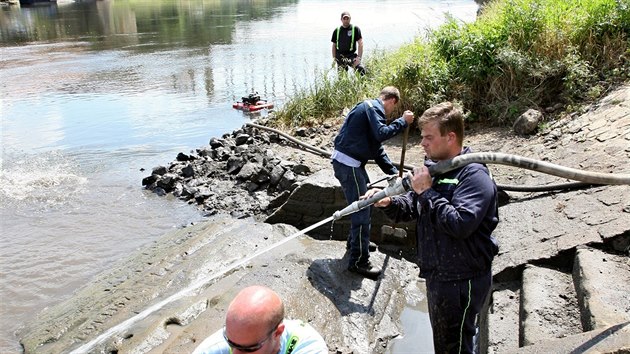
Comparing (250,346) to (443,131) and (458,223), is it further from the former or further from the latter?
(443,131)

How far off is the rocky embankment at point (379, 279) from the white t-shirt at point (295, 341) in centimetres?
176

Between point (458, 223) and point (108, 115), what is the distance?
13259 mm

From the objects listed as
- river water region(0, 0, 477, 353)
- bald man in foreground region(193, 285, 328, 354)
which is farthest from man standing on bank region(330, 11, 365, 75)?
bald man in foreground region(193, 285, 328, 354)

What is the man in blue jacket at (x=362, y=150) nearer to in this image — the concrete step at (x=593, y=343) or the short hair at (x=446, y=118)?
the short hair at (x=446, y=118)

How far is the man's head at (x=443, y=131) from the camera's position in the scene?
128 inches

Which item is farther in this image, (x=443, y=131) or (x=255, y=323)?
(x=443, y=131)

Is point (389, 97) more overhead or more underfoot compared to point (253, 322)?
more overhead

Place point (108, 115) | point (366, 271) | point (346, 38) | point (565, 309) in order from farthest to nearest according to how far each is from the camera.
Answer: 1. point (108, 115)
2. point (346, 38)
3. point (366, 271)
4. point (565, 309)

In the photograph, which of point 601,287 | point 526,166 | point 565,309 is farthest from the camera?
point 565,309

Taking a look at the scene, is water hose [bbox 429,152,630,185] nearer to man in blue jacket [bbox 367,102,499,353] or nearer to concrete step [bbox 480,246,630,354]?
man in blue jacket [bbox 367,102,499,353]

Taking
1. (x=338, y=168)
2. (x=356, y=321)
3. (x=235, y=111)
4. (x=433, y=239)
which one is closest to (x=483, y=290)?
(x=433, y=239)

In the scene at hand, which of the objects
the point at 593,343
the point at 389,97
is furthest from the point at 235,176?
the point at 593,343

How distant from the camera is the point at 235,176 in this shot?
388 inches

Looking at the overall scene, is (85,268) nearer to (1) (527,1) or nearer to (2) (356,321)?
(2) (356,321)
